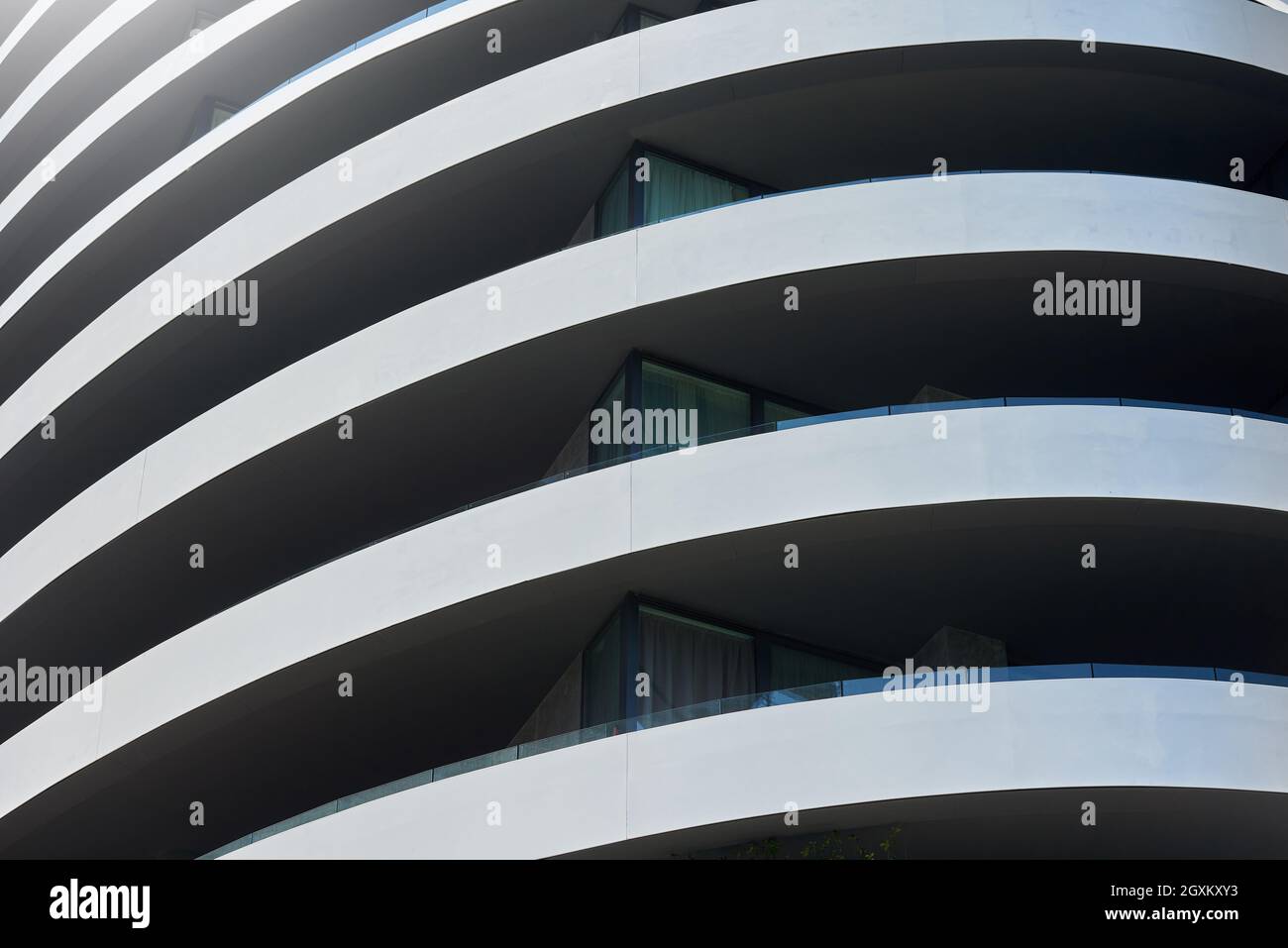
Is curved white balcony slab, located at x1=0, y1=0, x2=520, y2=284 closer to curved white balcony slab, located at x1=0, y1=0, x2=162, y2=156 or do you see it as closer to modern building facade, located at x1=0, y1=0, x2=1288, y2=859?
modern building facade, located at x1=0, y1=0, x2=1288, y2=859

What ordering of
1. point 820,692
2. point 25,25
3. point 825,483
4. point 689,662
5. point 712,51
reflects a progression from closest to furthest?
point 820,692 → point 825,483 → point 689,662 → point 712,51 → point 25,25

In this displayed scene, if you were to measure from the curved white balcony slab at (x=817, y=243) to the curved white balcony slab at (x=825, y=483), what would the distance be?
7.87 ft

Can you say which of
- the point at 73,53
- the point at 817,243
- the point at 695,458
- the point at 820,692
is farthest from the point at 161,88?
the point at 820,692

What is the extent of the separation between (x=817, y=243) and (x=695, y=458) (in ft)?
10.8

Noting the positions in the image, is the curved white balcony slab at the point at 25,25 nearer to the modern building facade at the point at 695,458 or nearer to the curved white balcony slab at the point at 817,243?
the modern building facade at the point at 695,458

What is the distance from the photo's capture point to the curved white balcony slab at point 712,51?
19.1m

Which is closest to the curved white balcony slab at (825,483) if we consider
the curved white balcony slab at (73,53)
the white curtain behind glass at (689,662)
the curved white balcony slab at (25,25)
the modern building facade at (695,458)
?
the modern building facade at (695,458)

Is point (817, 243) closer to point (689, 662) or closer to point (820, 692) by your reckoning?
point (689, 662)

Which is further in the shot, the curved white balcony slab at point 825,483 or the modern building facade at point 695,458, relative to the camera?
the curved white balcony slab at point 825,483

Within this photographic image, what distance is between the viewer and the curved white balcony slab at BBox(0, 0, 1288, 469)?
1909cm

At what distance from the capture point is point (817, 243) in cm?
1734

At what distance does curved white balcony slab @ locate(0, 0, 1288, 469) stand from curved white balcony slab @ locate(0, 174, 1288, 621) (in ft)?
8.42

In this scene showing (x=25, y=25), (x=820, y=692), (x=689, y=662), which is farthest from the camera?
(x=25, y=25)
